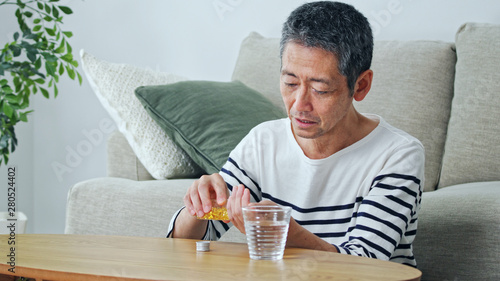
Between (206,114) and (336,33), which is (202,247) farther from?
(206,114)

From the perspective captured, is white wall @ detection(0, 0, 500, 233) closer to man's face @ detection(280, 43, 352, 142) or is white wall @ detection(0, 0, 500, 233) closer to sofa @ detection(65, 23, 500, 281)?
sofa @ detection(65, 23, 500, 281)

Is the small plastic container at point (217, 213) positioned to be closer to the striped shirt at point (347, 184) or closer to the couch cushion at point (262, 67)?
the striped shirt at point (347, 184)

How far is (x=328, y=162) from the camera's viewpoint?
3.94 feet

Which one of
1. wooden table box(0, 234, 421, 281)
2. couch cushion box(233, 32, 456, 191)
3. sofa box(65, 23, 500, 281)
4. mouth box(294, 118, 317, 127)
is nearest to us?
wooden table box(0, 234, 421, 281)

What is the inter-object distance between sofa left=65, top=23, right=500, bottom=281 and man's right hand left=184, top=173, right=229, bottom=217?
60cm

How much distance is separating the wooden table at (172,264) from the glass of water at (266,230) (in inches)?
0.7

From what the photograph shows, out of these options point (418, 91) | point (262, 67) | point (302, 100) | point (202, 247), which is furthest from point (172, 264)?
point (262, 67)

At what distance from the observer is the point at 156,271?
753 mm

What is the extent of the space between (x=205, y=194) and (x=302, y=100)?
0.24 metres

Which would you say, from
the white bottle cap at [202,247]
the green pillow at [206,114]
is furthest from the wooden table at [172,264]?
the green pillow at [206,114]

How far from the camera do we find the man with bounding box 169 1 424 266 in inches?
40.7

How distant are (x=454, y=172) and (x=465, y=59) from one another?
37 cm

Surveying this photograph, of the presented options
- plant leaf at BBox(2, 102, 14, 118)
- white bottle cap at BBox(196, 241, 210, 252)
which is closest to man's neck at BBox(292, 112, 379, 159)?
white bottle cap at BBox(196, 241, 210, 252)

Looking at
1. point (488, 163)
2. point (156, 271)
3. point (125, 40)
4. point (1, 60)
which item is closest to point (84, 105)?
point (125, 40)
